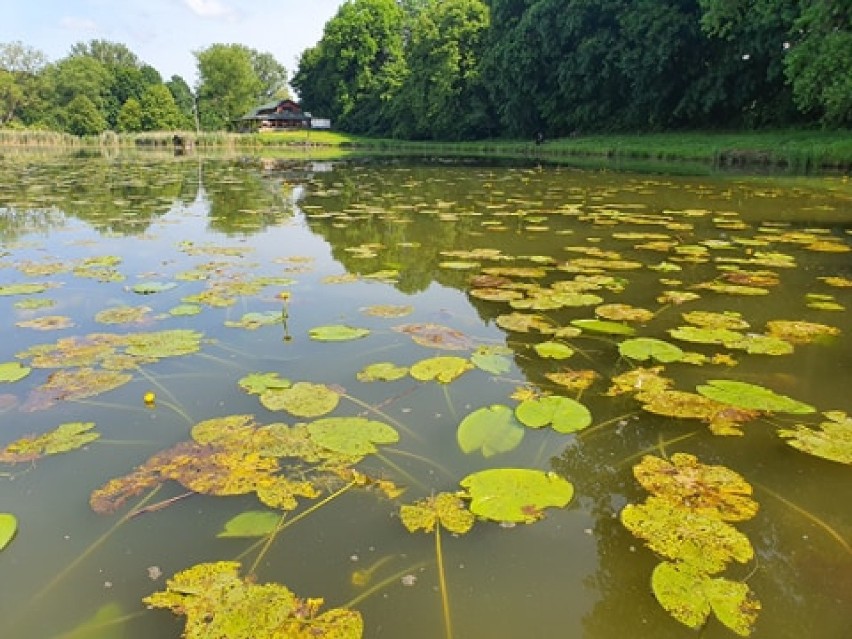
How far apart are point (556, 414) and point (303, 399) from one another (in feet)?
2.96

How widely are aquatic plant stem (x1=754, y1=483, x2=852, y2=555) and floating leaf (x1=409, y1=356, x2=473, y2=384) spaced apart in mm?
1128

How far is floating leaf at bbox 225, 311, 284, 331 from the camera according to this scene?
3.02 meters

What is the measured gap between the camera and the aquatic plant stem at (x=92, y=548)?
4.33 feet

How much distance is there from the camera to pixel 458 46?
33812 mm

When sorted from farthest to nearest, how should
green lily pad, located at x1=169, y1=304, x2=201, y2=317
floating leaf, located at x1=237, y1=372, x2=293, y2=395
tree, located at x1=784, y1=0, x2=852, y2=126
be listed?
tree, located at x1=784, y1=0, x2=852, y2=126 < green lily pad, located at x1=169, y1=304, x2=201, y2=317 < floating leaf, located at x1=237, y1=372, x2=293, y2=395

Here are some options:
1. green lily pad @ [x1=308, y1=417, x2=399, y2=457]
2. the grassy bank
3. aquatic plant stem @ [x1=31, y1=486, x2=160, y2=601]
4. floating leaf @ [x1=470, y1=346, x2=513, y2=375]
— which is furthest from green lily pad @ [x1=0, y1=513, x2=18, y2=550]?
the grassy bank

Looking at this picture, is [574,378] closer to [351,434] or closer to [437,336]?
[437,336]

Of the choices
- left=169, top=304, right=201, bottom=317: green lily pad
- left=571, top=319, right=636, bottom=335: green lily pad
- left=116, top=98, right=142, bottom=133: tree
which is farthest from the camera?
left=116, top=98, right=142, bottom=133: tree

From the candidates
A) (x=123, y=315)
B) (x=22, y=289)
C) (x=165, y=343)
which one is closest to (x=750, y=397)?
(x=165, y=343)

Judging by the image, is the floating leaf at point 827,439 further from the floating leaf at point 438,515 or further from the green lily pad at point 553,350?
the floating leaf at point 438,515

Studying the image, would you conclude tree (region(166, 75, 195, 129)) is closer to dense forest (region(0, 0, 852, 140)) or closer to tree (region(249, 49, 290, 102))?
dense forest (region(0, 0, 852, 140))


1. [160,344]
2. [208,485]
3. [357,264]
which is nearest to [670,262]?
[357,264]

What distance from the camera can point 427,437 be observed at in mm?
1954

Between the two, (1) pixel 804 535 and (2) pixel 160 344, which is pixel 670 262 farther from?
(2) pixel 160 344
